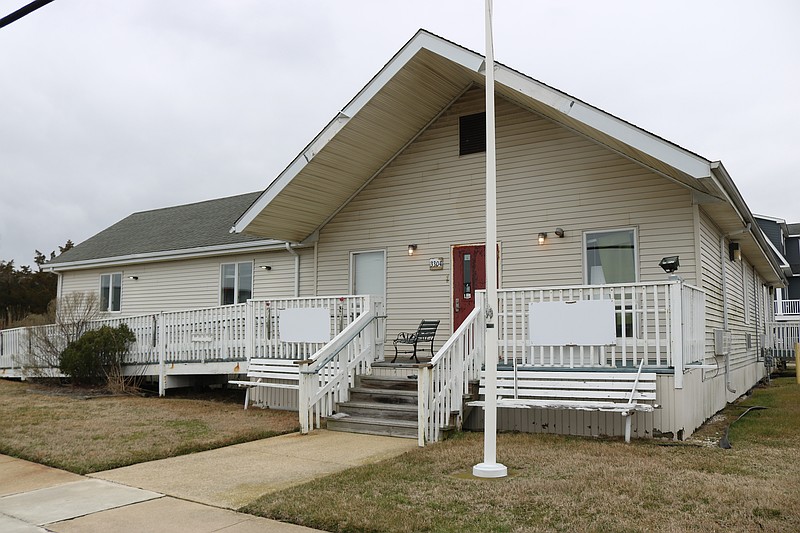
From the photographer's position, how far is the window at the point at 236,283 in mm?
15531

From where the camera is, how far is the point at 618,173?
1034 cm

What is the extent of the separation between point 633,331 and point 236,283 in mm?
10315

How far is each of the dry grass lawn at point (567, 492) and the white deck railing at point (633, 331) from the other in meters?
1.16

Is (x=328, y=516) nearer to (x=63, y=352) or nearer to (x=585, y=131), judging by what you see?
(x=585, y=131)

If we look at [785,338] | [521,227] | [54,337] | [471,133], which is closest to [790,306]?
[785,338]

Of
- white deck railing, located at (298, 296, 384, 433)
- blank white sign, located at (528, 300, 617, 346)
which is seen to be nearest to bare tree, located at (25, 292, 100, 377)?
white deck railing, located at (298, 296, 384, 433)

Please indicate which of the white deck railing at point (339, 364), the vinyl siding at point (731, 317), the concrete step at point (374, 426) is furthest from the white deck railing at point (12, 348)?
the vinyl siding at point (731, 317)

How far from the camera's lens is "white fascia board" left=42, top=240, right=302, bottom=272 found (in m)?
14.7

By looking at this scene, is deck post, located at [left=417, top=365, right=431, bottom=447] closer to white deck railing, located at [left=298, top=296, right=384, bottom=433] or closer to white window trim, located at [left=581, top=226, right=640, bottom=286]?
white deck railing, located at [left=298, top=296, right=384, bottom=433]

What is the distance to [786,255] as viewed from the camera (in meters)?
37.5

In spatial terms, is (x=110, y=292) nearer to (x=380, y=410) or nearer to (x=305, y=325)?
(x=305, y=325)

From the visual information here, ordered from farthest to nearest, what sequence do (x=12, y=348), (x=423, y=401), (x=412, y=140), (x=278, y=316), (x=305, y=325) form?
(x=12, y=348)
(x=412, y=140)
(x=278, y=316)
(x=305, y=325)
(x=423, y=401)

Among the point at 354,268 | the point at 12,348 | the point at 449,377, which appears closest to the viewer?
the point at 449,377

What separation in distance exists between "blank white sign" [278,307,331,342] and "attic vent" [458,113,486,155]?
3.91 meters
